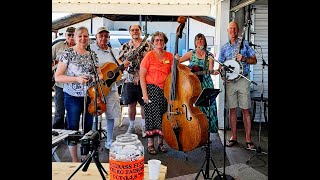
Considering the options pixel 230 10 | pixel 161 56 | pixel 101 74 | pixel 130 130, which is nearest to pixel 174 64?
pixel 161 56

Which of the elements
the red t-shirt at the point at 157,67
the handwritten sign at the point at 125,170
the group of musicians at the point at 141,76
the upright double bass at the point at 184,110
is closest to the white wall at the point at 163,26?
the group of musicians at the point at 141,76

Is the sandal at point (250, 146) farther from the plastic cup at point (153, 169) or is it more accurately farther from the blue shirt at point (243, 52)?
the plastic cup at point (153, 169)

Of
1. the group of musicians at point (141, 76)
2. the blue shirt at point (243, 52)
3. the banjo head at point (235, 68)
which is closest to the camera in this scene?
the group of musicians at point (141, 76)

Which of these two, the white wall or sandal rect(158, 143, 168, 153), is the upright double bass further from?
the white wall

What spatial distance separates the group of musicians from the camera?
3.21 metres

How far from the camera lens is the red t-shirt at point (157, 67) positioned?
155 inches

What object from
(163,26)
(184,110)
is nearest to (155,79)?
(184,110)

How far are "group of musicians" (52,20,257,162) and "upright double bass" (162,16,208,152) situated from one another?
0.02 m

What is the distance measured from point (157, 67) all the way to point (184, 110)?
2.17ft

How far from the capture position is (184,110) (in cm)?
361
